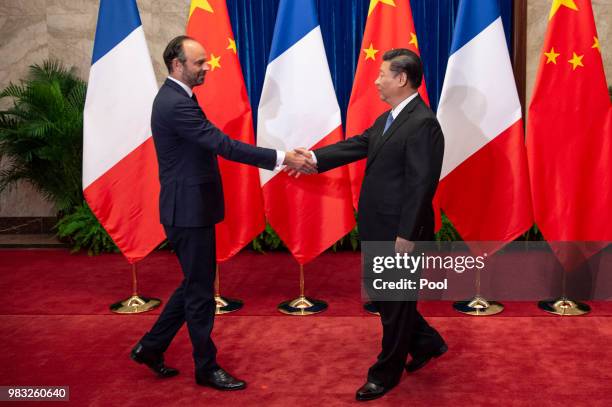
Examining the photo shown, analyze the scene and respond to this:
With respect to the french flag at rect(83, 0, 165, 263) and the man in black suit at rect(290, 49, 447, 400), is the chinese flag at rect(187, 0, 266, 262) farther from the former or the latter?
the man in black suit at rect(290, 49, 447, 400)

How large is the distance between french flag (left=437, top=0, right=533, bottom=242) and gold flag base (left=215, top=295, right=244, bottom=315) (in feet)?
5.61

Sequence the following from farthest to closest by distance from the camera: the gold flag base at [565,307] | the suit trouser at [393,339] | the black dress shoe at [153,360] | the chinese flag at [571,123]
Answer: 1. the gold flag base at [565,307]
2. the chinese flag at [571,123]
3. the black dress shoe at [153,360]
4. the suit trouser at [393,339]

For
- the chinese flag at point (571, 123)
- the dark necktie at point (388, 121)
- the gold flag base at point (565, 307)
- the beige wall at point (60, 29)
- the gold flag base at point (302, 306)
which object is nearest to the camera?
the dark necktie at point (388, 121)

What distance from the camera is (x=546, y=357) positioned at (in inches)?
142

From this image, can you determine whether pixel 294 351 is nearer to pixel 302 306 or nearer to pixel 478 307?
pixel 302 306

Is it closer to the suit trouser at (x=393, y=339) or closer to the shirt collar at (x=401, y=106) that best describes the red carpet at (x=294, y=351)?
the suit trouser at (x=393, y=339)

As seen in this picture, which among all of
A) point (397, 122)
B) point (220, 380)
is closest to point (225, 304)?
point (220, 380)

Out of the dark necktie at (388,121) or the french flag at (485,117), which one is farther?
the french flag at (485,117)

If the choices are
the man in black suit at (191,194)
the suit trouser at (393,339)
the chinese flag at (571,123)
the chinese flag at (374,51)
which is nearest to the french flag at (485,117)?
the chinese flag at (571,123)

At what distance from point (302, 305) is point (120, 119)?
1764mm

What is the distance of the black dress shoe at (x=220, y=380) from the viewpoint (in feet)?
10.7

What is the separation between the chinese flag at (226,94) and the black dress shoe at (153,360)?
1.16 metres

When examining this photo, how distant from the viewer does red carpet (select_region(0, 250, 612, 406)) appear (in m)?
3.21

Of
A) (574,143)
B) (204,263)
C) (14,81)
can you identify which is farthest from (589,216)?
(14,81)
